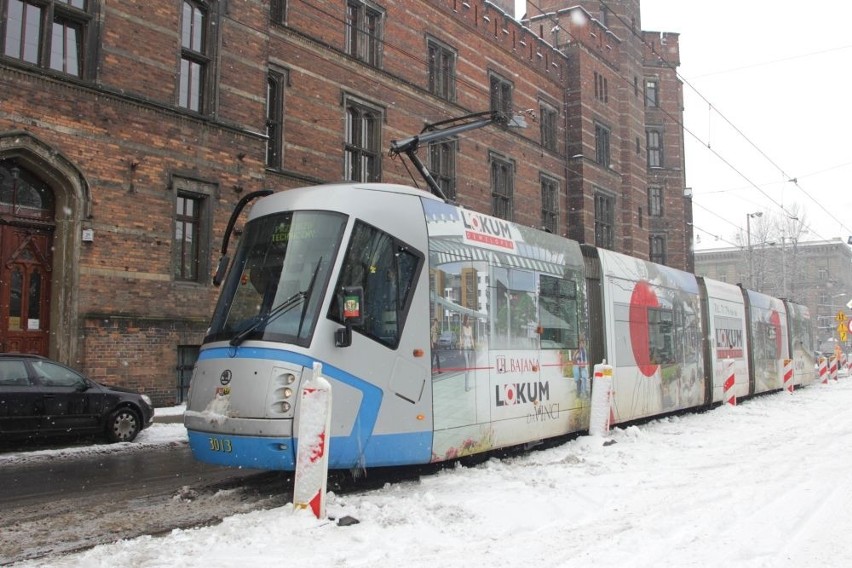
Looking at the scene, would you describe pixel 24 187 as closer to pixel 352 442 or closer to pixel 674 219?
pixel 352 442

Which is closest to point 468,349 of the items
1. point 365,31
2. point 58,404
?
point 58,404

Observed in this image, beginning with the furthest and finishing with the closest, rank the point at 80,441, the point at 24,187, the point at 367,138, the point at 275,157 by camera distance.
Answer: the point at 367,138 → the point at 275,157 → the point at 24,187 → the point at 80,441

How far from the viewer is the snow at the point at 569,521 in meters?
5.07

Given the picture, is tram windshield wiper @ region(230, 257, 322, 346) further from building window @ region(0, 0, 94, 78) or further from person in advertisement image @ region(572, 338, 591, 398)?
building window @ region(0, 0, 94, 78)

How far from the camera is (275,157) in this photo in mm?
18562

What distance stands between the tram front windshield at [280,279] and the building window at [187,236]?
27.3ft

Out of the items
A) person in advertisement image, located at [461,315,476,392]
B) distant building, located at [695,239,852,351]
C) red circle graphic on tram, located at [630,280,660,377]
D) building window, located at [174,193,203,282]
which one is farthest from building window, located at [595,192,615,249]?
distant building, located at [695,239,852,351]

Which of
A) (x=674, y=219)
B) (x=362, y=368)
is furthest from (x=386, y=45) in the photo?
(x=674, y=219)

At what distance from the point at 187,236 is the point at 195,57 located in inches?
155

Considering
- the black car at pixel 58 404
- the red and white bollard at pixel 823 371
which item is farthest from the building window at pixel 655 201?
the black car at pixel 58 404

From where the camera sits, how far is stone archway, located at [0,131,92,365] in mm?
13242

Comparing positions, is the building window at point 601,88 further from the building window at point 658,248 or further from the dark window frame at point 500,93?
the building window at point 658,248

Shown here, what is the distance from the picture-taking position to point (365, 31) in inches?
830

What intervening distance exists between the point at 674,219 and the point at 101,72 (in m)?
33.9
